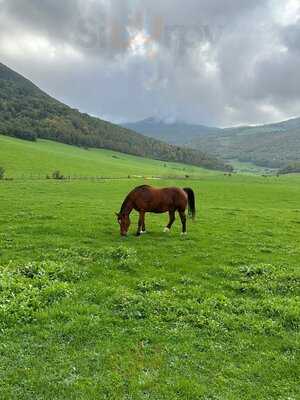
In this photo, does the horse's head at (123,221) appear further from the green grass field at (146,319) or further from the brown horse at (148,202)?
the green grass field at (146,319)

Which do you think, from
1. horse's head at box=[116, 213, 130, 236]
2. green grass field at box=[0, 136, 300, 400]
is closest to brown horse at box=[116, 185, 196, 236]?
horse's head at box=[116, 213, 130, 236]

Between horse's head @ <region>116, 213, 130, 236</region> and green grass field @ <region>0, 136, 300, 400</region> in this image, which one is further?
horse's head @ <region>116, 213, 130, 236</region>

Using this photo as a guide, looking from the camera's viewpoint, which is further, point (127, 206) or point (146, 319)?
point (127, 206)

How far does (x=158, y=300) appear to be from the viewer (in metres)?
11.7

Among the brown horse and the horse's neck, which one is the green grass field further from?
the horse's neck

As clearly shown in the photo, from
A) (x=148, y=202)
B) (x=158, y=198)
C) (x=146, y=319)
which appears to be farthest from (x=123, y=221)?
(x=146, y=319)

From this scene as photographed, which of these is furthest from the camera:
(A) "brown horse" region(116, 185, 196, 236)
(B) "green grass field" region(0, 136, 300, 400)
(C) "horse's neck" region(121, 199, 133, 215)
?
(A) "brown horse" region(116, 185, 196, 236)

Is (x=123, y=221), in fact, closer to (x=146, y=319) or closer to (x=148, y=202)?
(x=148, y=202)

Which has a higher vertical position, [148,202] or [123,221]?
[148,202]

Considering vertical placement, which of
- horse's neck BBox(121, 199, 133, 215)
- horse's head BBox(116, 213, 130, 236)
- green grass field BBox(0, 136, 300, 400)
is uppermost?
horse's neck BBox(121, 199, 133, 215)

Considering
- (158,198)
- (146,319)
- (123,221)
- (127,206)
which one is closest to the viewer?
(146,319)

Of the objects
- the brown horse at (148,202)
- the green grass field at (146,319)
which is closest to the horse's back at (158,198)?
the brown horse at (148,202)

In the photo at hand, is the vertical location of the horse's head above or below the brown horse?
below

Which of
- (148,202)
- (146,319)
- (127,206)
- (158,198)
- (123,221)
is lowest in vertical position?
(146,319)
